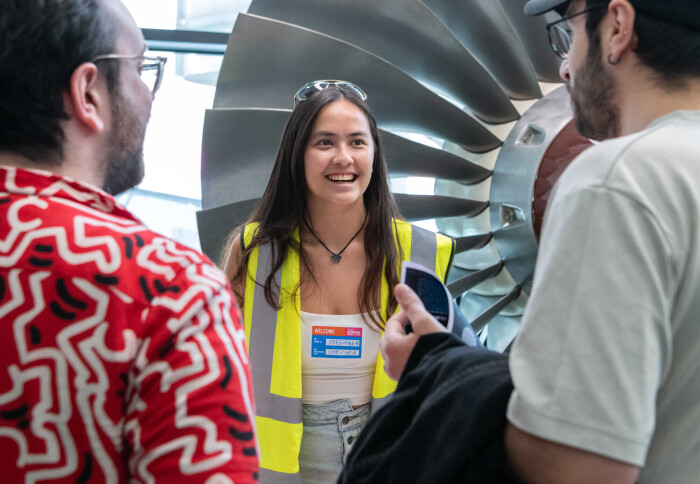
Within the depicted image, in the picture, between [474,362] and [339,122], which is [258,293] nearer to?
[339,122]

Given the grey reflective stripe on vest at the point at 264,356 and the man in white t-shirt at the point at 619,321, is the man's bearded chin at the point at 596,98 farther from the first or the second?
the grey reflective stripe on vest at the point at 264,356

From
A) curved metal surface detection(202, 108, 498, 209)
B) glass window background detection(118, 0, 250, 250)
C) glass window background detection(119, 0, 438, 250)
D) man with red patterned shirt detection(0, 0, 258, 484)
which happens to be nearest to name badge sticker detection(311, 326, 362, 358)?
curved metal surface detection(202, 108, 498, 209)

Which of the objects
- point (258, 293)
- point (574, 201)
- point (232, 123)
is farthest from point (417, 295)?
point (232, 123)

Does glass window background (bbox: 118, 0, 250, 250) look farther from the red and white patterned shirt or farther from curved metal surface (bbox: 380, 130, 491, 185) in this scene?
the red and white patterned shirt

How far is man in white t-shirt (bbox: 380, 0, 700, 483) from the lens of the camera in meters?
0.62

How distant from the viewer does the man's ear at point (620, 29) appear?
769 mm

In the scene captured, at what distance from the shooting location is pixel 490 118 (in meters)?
2.01

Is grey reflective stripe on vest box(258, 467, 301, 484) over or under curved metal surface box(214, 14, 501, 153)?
under

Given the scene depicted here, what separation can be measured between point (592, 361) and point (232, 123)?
1337 millimetres

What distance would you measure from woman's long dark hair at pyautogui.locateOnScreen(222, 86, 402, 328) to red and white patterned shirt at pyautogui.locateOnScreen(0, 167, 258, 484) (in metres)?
0.95

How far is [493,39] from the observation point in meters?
1.96

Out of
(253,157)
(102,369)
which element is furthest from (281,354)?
(102,369)

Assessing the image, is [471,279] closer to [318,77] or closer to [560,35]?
[318,77]

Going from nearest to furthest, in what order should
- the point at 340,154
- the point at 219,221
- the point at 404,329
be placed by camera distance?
the point at 404,329 → the point at 340,154 → the point at 219,221
